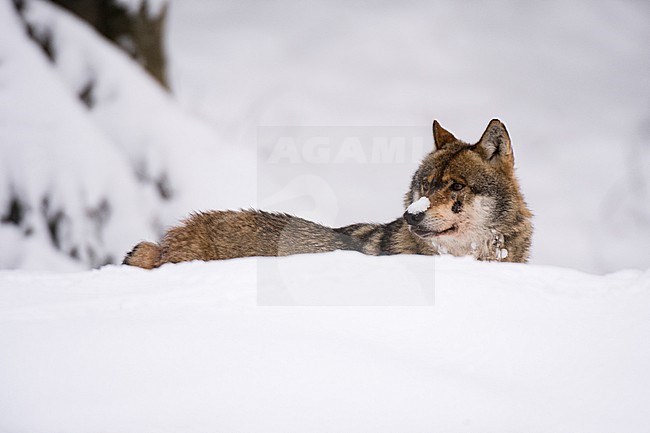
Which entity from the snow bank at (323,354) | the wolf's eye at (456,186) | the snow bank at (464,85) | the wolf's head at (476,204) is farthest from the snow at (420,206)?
the snow bank at (464,85)

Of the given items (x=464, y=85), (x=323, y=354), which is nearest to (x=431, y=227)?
(x=323, y=354)

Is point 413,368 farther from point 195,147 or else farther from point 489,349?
point 195,147

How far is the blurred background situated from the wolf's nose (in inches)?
111

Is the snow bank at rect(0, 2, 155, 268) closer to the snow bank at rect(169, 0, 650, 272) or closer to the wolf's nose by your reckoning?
the wolf's nose

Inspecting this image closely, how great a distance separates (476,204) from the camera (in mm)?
4238

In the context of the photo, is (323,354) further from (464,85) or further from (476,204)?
(464,85)

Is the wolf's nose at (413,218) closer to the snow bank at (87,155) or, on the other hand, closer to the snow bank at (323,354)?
the snow bank at (323,354)

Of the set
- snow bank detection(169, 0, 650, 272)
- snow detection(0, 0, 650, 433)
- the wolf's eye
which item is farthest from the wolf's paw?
snow bank detection(169, 0, 650, 272)

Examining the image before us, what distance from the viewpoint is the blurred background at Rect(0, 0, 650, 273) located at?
5.87 m

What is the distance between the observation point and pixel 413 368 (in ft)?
8.62

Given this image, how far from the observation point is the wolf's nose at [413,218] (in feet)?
13.3

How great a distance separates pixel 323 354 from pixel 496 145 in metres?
2.18

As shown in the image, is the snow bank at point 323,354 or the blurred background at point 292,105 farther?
the blurred background at point 292,105

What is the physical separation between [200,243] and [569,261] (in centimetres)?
663
